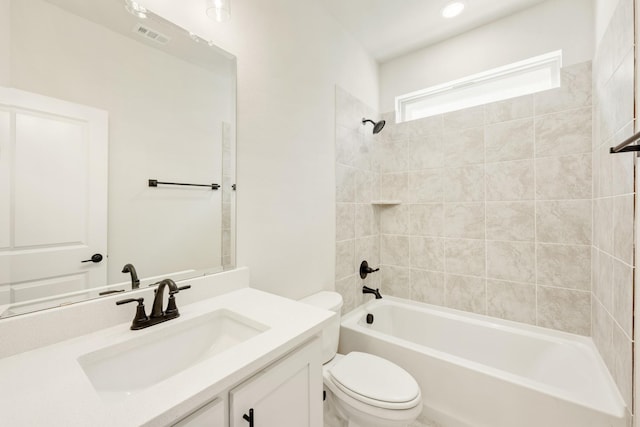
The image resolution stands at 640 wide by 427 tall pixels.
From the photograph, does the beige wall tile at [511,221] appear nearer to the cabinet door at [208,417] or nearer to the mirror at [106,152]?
the mirror at [106,152]

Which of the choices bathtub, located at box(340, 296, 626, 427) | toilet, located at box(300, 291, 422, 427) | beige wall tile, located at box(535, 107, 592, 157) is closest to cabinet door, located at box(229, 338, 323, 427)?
toilet, located at box(300, 291, 422, 427)

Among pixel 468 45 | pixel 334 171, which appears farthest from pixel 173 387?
pixel 468 45

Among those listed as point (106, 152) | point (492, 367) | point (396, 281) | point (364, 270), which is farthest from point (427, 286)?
point (106, 152)

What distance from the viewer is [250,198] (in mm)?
1343

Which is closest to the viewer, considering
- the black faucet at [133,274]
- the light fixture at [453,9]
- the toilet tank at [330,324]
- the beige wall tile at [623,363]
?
the black faucet at [133,274]

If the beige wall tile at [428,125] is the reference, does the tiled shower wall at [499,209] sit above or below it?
below

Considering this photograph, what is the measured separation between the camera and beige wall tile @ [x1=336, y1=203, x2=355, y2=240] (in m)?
1.95

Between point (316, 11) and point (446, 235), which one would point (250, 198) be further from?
point (446, 235)

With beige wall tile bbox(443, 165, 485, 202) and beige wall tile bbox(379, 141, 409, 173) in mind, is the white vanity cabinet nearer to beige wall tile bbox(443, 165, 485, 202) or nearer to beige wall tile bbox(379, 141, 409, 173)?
beige wall tile bbox(443, 165, 485, 202)

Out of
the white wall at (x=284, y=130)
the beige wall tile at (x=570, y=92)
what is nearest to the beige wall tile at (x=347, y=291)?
the white wall at (x=284, y=130)

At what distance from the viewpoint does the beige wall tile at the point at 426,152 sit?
85.1 inches

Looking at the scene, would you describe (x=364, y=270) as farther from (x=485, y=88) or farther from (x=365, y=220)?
(x=485, y=88)

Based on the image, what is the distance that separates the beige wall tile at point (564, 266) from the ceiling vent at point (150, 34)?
2.40m

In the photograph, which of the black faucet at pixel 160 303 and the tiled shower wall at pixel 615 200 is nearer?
the black faucet at pixel 160 303
